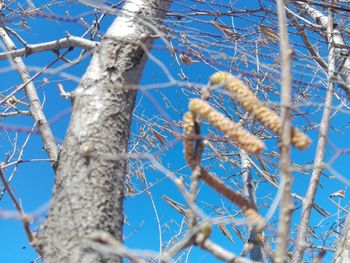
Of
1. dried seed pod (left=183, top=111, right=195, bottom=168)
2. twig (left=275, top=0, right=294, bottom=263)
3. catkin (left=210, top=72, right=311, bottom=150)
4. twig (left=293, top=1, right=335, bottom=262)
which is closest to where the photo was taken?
twig (left=275, top=0, right=294, bottom=263)

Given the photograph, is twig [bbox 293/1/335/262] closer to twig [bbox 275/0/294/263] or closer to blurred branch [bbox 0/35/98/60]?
twig [bbox 275/0/294/263]

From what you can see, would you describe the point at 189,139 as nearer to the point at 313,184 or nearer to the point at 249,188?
the point at 313,184

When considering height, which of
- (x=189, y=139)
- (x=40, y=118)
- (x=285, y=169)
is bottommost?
(x=285, y=169)

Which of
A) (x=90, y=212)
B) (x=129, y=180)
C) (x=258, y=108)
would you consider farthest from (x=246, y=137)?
(x=129, y=180)

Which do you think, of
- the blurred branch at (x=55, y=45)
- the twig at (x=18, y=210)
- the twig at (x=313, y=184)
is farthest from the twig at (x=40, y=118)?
the twig at (x=313, y=184)

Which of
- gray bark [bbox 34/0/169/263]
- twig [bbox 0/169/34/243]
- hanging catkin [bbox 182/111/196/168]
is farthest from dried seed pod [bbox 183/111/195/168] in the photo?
twig [bbox 0/169/34/243]

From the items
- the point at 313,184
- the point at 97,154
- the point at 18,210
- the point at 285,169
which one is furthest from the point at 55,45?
the point at 285,169
